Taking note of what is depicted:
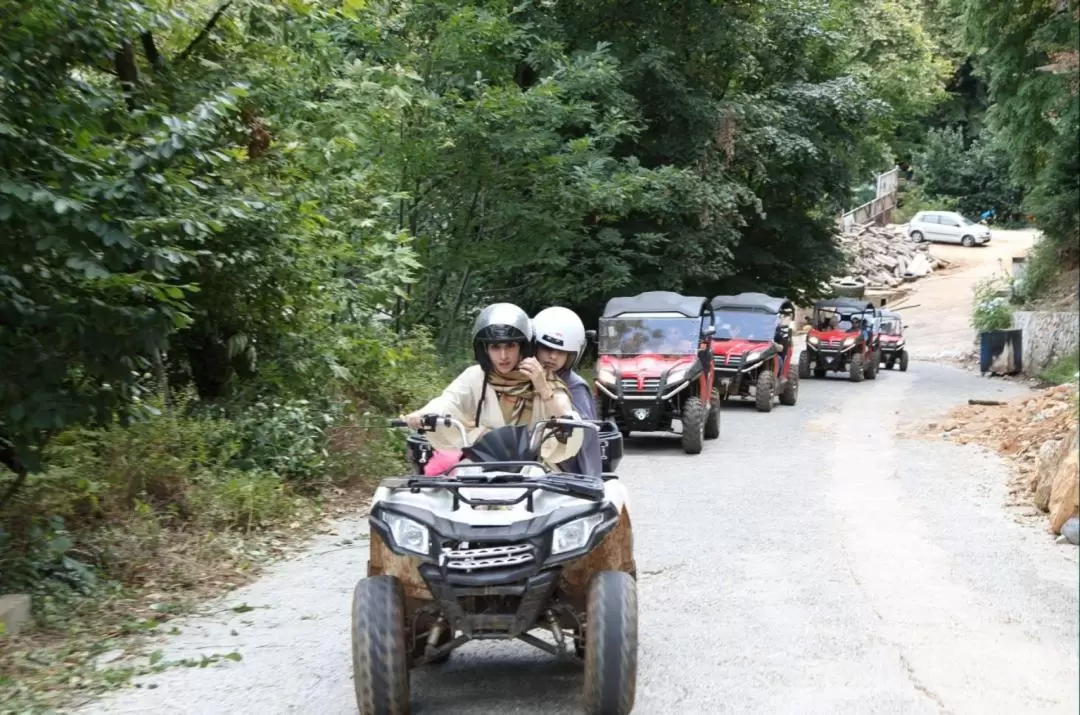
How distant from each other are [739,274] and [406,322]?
13.2 meters

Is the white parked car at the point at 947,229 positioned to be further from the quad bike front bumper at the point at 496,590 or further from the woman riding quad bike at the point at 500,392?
the quad bike front bumper at the point at 496,590

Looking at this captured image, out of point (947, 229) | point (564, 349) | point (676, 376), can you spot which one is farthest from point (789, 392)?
point (947, 229)

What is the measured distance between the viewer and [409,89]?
1569 centimetres

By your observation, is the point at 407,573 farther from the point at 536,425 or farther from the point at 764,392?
the point at 764,392

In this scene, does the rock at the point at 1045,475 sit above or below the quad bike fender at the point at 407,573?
below

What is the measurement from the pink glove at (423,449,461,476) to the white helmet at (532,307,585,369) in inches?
31.2

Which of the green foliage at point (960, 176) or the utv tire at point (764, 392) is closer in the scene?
the utv tire at point (764, 392)

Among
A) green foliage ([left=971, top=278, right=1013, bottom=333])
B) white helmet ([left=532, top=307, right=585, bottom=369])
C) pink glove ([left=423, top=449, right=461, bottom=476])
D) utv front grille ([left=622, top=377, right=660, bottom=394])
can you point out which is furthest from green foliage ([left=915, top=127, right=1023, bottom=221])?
pink glove ([left=423, top=449, right=461, bottom=476])

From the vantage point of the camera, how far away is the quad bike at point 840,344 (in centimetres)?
3250

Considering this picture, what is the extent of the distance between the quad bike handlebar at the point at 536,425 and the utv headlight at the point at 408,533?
0.75 metres

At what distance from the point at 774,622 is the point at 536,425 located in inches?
91.6

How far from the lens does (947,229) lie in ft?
214

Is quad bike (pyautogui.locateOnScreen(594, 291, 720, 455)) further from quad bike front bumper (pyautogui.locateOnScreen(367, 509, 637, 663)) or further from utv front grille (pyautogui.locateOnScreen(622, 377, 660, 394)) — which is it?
quad bike front bumper (pyautogui.locateOnScreen(367, 509, 637, 663))

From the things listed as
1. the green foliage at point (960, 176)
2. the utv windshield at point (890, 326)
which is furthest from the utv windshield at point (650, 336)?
the green foliage at point (960, 176)
